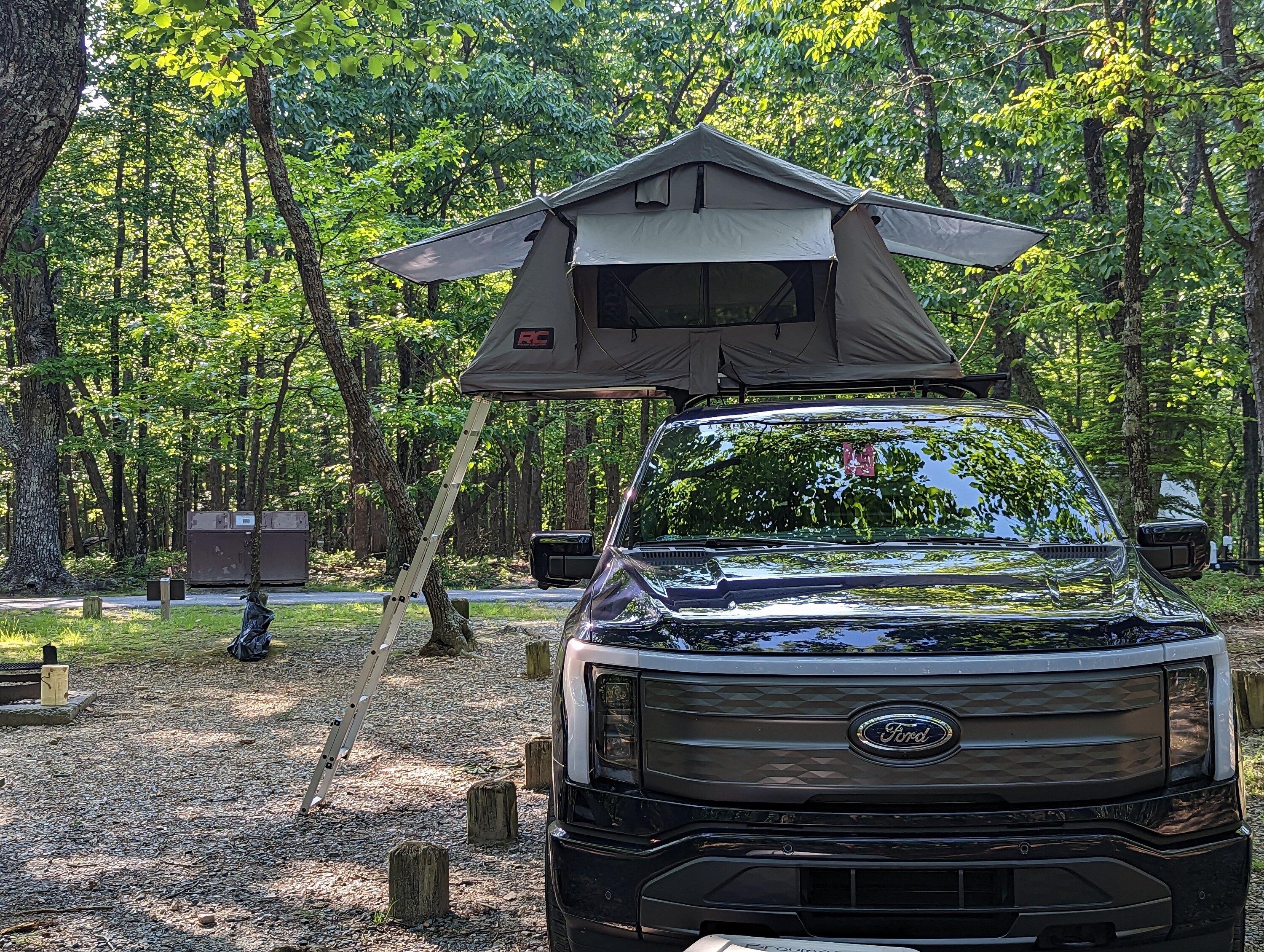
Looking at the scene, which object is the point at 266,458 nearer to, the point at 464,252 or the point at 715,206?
the point at 464,252

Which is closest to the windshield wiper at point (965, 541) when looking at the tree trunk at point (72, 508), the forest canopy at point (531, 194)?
the forest canopy at point (531, 194)

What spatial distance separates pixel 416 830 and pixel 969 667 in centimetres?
351

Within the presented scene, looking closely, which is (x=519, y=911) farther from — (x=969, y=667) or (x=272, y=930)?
(x=969, y=667)

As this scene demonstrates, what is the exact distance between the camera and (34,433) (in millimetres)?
20500

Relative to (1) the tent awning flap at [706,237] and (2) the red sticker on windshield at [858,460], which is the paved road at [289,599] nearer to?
(1) the tent awning flap at [706,237]

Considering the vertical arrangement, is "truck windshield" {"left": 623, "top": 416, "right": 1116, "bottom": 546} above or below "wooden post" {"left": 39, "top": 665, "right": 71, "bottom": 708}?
above

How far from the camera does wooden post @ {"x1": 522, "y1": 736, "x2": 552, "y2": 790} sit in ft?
18.4

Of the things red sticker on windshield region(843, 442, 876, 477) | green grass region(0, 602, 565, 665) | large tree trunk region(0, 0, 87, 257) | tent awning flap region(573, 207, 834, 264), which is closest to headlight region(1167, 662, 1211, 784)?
red sticker on windshield region(843, 442, 876, 477)

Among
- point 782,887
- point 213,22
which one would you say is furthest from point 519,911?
point 213,22

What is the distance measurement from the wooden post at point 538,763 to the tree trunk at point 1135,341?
237 inches

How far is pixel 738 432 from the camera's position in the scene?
4102mm

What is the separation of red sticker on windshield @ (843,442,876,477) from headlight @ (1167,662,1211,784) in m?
1.43

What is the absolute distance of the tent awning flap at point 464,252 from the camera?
6250mm

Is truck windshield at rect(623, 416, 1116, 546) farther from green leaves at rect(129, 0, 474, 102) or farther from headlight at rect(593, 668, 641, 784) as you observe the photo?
green leaves at rect(129, 0, 474, 102)
